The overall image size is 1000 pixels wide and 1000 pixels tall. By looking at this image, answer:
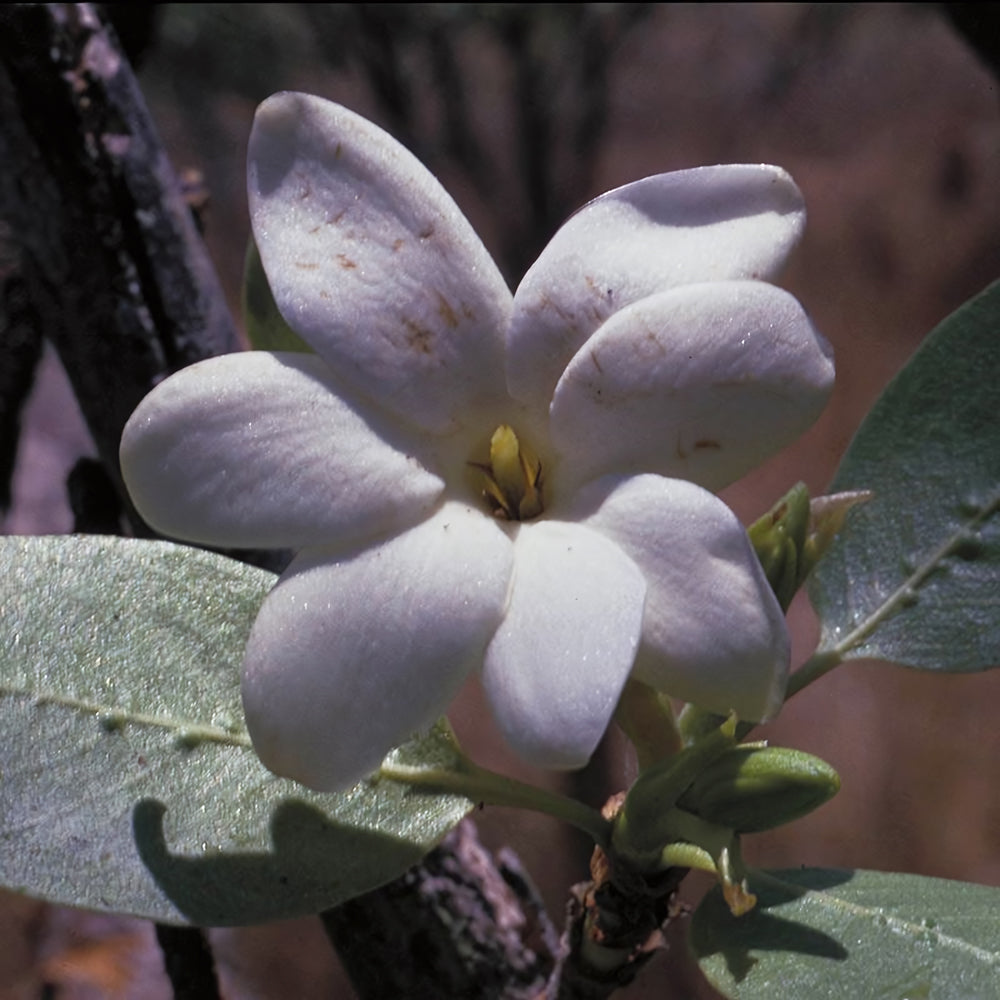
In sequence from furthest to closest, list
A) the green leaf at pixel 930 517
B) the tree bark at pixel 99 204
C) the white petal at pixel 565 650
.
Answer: the tree bark at pixel 99 204 < the green leaf at pixel 930 517 < the white petal at pixel 565 650

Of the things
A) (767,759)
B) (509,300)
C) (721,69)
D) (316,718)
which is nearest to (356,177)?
(509,300)

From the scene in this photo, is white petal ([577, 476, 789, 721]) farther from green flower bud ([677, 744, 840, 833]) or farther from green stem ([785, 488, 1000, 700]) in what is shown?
green stem ([785, 488, 1000, 700])

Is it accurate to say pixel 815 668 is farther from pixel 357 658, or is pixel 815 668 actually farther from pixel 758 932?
pixel 357 658

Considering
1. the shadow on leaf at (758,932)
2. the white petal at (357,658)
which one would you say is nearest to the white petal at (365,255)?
the white petal at (357,658)

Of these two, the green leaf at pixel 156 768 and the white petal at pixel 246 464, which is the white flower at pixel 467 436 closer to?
the white petal at pixel 246 464

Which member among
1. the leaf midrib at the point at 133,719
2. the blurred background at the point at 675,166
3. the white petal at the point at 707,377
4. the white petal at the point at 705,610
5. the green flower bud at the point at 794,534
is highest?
the white petal at the point at 707,377

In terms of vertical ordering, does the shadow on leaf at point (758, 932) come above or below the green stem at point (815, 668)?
below

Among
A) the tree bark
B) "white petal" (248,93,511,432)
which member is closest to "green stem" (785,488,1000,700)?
"white petal" (248,93,511,432)
